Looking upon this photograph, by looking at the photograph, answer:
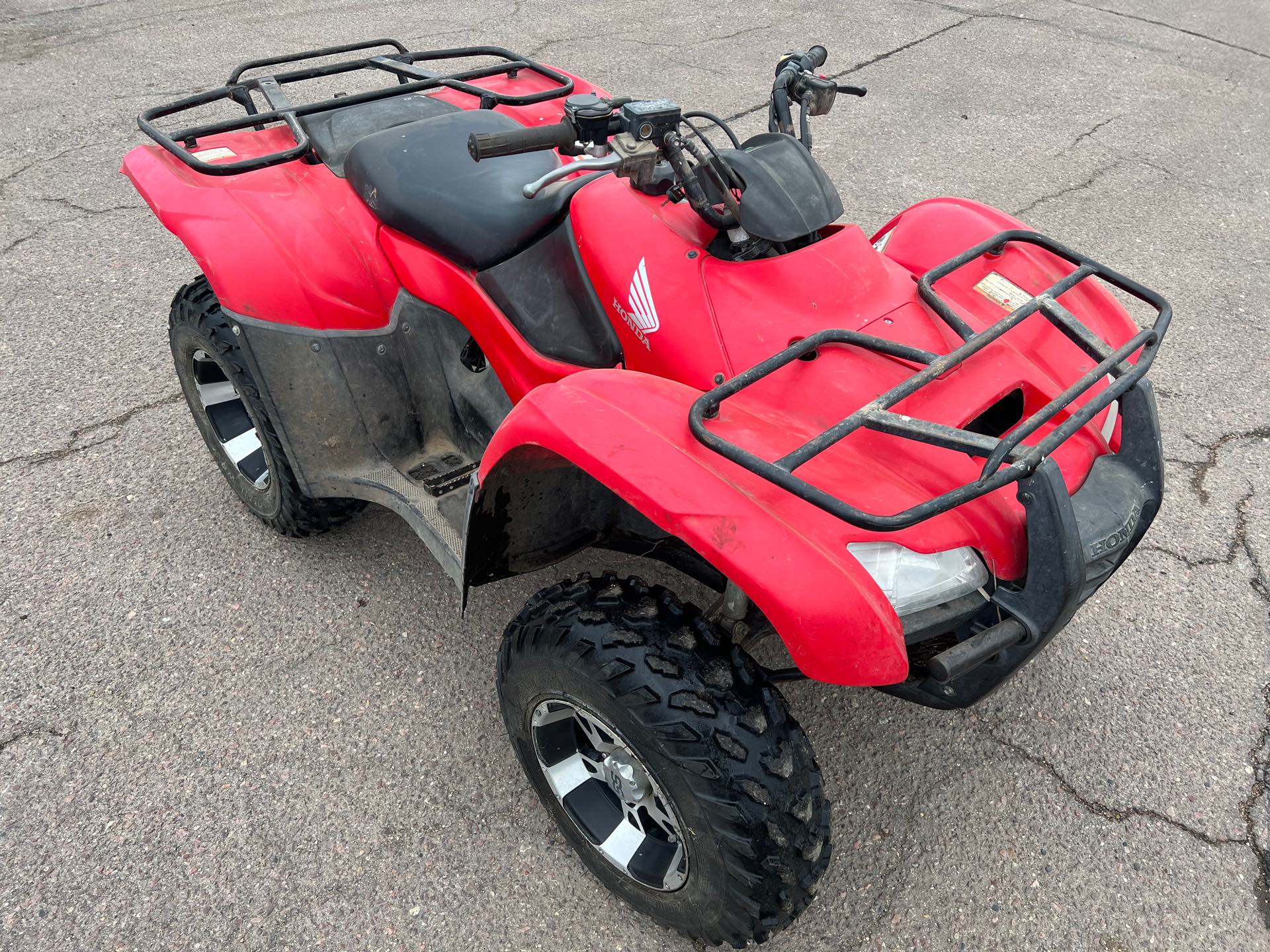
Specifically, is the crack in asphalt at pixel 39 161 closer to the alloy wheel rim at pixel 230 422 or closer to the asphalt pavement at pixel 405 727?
the asphalt pavement at pixel 405 727

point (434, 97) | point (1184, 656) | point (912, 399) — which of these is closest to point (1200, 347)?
point (1184, 656)

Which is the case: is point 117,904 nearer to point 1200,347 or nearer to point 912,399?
point 912,399

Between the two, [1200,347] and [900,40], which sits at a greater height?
[900,40]

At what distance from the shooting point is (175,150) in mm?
2432

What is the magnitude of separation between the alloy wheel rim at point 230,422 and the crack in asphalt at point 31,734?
2.75 feet

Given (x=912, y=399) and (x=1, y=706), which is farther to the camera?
(x=1, y=706)

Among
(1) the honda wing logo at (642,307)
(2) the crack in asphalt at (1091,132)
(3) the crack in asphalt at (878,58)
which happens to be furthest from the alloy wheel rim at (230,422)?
(2) the crack in asphalt at (1091,132)

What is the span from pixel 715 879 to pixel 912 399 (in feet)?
3.27

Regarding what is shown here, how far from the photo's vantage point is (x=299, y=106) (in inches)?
115

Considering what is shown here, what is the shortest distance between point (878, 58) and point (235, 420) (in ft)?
18.2

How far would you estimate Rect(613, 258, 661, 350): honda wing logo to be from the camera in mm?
1993

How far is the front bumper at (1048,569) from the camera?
1.56 m

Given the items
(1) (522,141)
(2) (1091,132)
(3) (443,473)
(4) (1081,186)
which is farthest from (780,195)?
(2) (1091,132)

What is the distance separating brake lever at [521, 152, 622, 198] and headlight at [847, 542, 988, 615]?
2.74 feet
